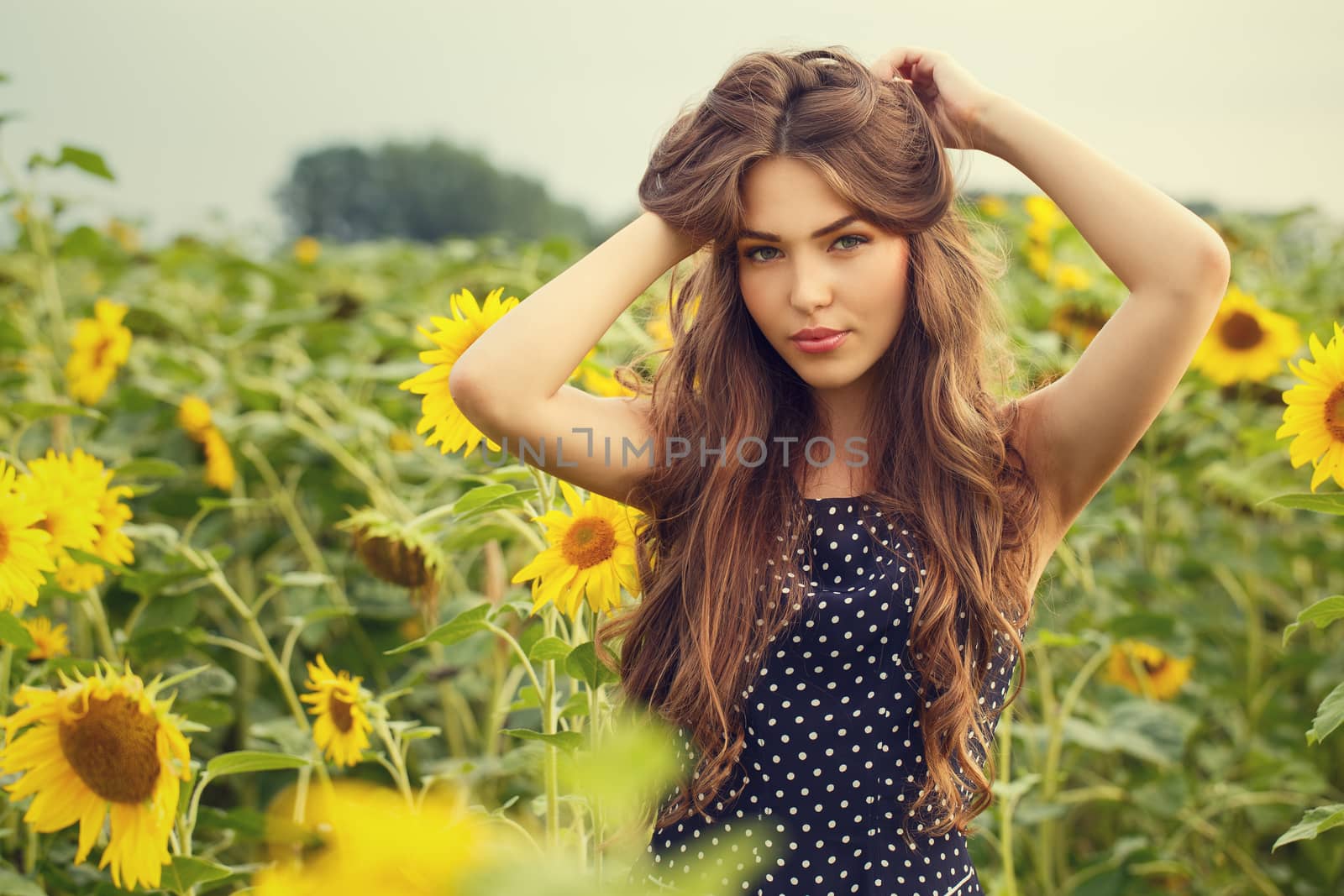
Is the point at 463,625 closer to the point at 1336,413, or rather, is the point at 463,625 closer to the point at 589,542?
the point at 589,542

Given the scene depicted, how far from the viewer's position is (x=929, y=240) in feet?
3.87

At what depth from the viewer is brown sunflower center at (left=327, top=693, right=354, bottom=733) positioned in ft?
4.28

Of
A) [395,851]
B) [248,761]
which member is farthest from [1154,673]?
[395,851]

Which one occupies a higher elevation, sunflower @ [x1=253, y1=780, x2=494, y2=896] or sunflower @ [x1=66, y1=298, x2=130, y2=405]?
sunflower @ [x1=253, y1=780, x2=494, y2=896]

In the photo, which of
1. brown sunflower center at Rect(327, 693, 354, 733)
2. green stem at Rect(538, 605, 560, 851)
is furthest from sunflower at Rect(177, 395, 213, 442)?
green stem at Rect(538, 605, 560, 851)

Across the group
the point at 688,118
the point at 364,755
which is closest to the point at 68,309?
the point at 364,755

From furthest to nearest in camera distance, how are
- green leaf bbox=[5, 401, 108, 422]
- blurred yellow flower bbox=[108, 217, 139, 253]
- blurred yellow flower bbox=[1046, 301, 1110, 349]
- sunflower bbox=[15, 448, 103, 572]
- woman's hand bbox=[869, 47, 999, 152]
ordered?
blurred yellow flower bbox=[108, 217, 139, 253]
blurred yellow flower bbox=[1046, 301, 1110, 349]
green leaf bbox=[5, 401, 108, 422]
sunflower bbox=[15, 448, 103, 572]
woman's hand bbox=[869, 47, 999, 152]

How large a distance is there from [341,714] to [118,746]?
0.83ft

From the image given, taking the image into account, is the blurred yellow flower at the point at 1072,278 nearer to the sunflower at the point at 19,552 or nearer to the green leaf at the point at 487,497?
the green leaf at the point at 487,497

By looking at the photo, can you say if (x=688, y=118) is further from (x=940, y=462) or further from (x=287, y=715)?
(x=287, y=715)

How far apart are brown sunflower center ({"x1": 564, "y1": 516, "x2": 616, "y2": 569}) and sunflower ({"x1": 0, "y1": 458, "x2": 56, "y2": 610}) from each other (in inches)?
22.5

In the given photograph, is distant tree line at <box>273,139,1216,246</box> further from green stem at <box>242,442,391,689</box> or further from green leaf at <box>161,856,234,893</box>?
green leaf at <box>161,856,234,893</box>

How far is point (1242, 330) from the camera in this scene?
2064 millimetres

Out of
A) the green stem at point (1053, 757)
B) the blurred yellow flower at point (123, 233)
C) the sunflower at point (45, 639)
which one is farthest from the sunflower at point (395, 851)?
the blurred yellow flower at point (123, 233)
